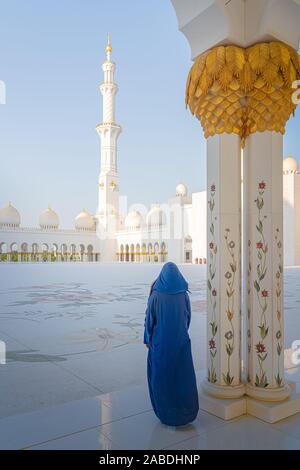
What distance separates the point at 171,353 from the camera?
54.2 inches

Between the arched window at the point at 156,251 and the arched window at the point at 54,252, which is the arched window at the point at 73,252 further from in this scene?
the arched window at the point at 156,251

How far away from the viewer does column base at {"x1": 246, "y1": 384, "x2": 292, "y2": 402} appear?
150 centimetres

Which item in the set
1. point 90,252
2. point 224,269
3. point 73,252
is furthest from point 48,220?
point 224,269

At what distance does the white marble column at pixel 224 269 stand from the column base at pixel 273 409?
73mm

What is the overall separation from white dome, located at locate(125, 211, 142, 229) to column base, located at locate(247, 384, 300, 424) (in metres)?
23.5

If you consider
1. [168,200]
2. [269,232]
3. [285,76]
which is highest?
[168,200]

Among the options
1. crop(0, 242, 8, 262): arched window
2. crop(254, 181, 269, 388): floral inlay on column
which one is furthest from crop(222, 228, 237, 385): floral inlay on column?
crop(0, 242, 8, 262): arched window

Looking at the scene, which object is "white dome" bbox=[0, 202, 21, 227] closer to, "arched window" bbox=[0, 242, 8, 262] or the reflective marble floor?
"arched window" bbox=[0, 242, 8, 262]

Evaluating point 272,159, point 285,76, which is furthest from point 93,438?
point 285,76

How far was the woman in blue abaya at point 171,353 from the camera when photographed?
4.50 feet

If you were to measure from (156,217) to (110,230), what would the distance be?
334cm

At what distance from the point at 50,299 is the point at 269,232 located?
3643 mm

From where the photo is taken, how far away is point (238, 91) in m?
1.54

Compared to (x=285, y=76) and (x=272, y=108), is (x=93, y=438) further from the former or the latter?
(x=285, y=76)
